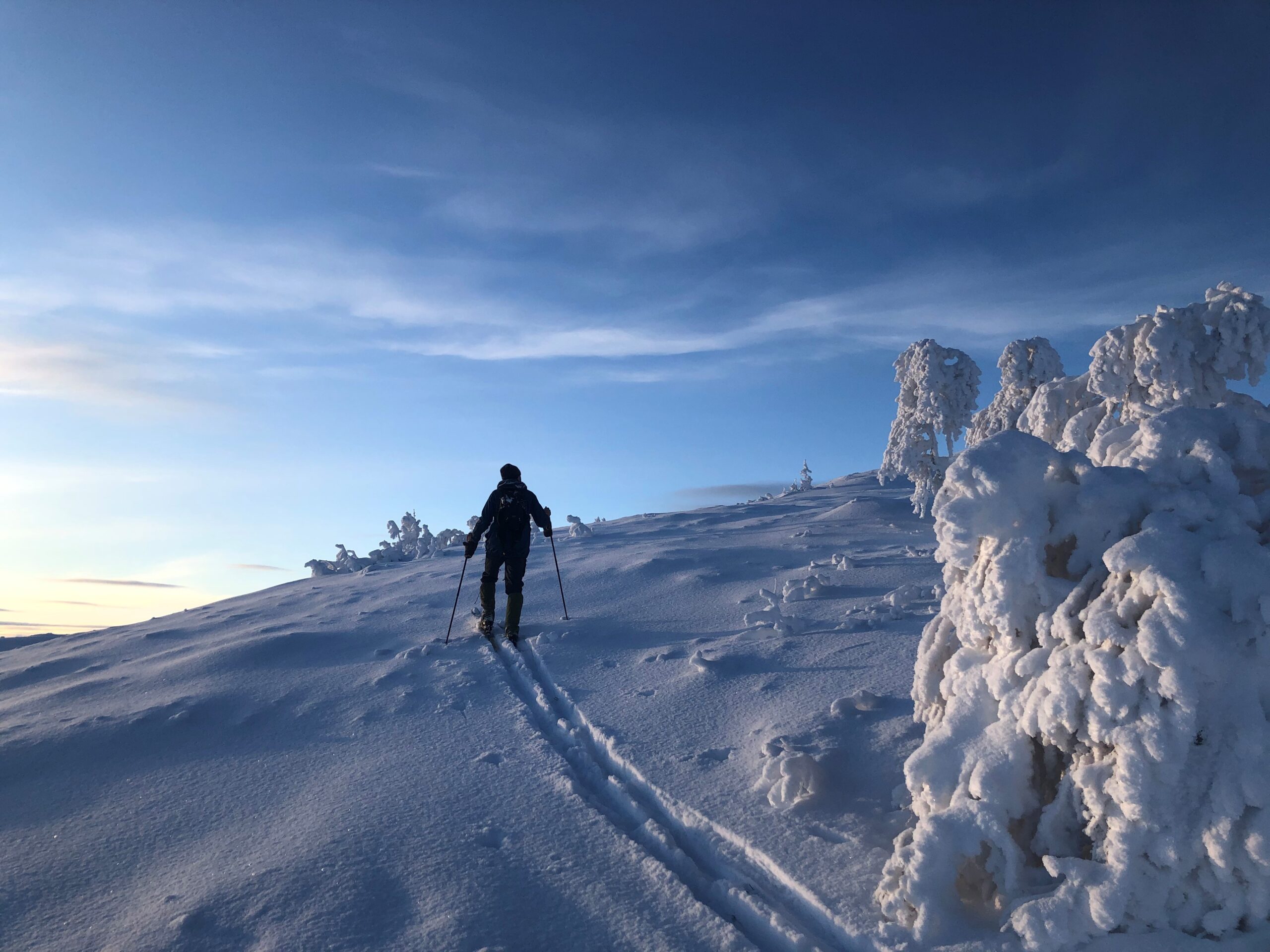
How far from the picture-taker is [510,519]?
29.9 ft

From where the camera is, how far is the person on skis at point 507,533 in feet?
29.1

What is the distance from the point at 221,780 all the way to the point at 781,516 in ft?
58.2

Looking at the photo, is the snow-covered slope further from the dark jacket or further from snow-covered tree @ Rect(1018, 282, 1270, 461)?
snow-covered tree @ Rect(1018, 282, 1270, 461)

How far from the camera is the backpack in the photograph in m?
9.08

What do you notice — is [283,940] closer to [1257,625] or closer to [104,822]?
[104,822]

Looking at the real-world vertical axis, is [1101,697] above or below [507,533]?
below

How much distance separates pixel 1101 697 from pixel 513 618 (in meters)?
6.80

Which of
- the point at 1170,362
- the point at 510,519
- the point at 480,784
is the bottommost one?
the point at 480,784

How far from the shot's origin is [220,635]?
379 inches

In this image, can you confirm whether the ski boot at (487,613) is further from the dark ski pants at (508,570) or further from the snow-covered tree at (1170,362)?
the snow-covered tree at (1170,362)

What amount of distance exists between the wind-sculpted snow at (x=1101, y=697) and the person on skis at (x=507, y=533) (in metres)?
6.21

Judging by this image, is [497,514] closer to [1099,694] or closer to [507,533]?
[507,533]

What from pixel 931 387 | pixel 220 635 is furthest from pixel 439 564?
pixel 931 387

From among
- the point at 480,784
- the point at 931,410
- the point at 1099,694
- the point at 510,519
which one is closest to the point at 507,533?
A: the point at 510,519
